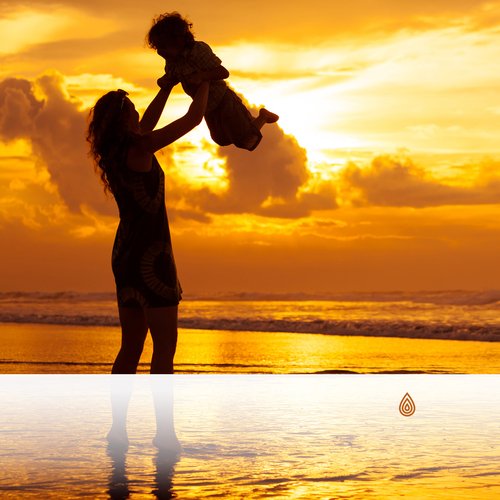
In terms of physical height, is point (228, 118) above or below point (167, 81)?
below

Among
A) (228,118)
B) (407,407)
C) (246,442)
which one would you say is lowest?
(246,442)

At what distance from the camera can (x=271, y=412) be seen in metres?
3.95

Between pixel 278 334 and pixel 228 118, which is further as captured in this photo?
pixel 278 334

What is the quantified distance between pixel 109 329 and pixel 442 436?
10757 mm

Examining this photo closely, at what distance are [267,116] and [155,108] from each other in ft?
1.23

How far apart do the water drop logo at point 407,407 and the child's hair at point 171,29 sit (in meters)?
1.89

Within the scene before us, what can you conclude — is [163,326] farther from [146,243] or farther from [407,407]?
[407,407]

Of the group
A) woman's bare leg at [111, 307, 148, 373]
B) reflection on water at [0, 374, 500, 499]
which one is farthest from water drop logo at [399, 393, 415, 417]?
woman's bare leg at [111, 307, 148, 373]

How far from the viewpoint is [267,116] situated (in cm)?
306

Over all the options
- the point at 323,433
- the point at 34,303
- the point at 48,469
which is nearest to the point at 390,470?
the point at 323,433

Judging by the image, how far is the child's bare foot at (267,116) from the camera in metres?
3.05

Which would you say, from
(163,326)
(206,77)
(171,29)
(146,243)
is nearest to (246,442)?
(163,326)

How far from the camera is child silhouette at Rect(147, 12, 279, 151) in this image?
284cm

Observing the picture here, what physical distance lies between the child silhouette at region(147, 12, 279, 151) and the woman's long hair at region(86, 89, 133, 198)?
0.19 meters
